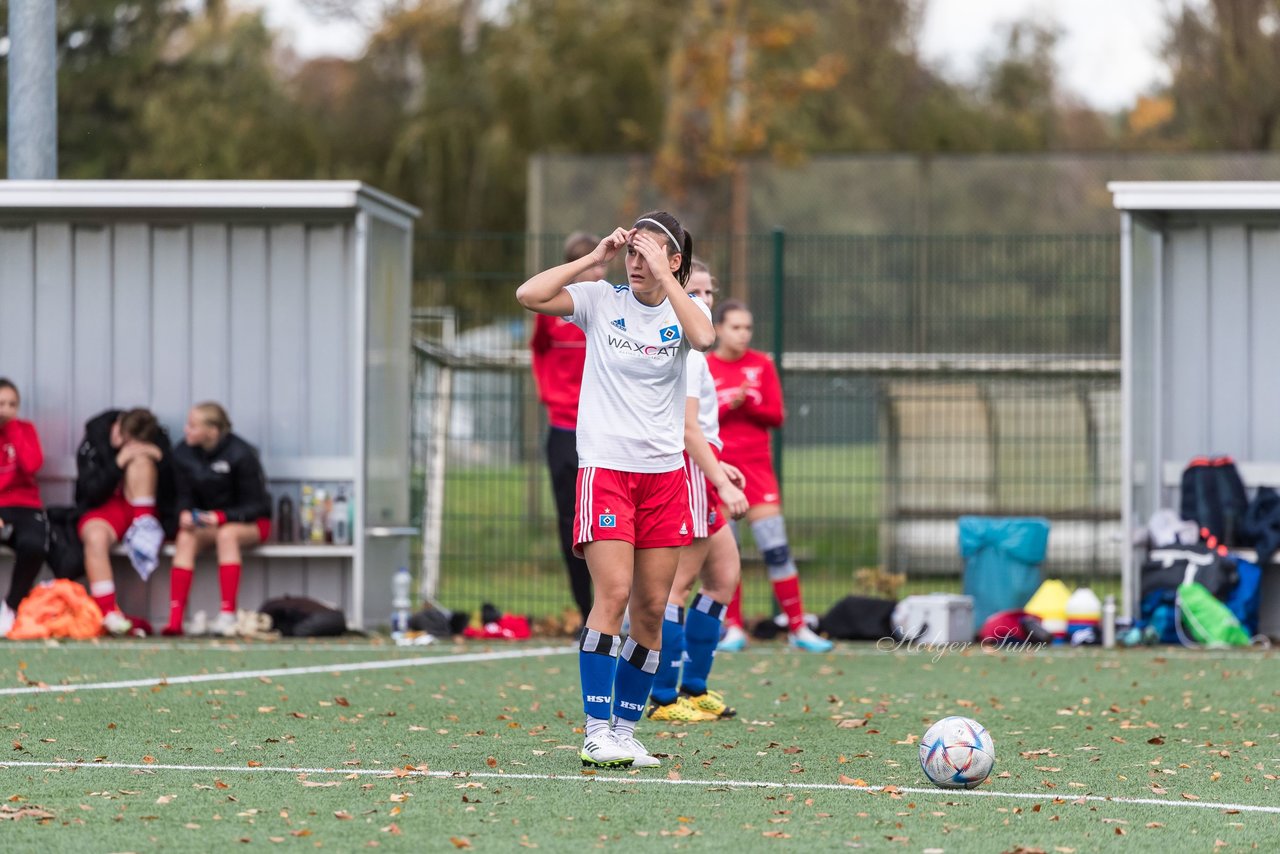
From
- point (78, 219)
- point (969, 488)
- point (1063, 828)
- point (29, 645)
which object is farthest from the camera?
point (969, 488)

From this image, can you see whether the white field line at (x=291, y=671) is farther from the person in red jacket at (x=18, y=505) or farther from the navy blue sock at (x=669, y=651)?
the person in red jacket at (x=18, y=505)

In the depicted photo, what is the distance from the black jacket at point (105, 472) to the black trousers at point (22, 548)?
0.32m

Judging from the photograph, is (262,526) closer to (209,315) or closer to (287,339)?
(287,339)

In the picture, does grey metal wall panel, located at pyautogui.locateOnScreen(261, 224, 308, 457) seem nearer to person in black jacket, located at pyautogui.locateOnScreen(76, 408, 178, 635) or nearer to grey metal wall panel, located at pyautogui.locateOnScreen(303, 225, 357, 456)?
grey metal wall panel, located at pyautogui.locateOnScreen(303, 225, 357, 456)

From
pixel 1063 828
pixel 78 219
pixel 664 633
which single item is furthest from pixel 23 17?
pixel 1063 828

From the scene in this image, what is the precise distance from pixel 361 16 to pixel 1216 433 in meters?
19.3

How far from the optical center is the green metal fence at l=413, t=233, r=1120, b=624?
13.3 meters

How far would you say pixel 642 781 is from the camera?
614 centimetres

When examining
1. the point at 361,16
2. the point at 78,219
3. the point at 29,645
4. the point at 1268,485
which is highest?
the point at 361,16

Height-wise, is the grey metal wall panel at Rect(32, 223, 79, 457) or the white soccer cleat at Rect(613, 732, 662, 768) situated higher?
the grey metal wall panel at Rect(32, 223, 79, 457)

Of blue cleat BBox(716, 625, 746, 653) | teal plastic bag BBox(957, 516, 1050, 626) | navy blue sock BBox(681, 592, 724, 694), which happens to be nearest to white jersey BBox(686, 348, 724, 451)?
navy blue sock BBox(681, 592, 724, 694)

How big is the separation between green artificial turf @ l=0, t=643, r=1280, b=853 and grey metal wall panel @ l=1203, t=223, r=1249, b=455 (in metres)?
2.56

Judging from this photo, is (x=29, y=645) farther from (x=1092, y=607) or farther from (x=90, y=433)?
(x=1092, y=607)

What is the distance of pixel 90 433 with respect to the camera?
39.5 feet
